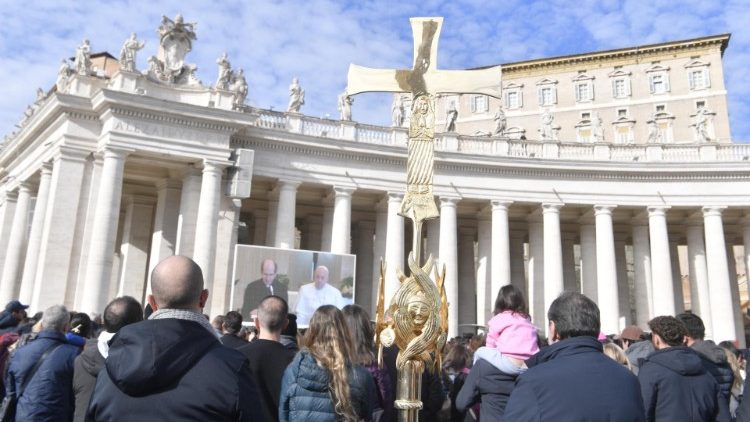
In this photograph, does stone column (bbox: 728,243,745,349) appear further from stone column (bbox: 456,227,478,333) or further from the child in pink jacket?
the child in pink jacket

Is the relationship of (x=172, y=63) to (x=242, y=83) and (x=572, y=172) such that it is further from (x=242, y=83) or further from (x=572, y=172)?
(x=572, y=172)

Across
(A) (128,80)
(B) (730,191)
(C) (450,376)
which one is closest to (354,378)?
(C) (450,376)

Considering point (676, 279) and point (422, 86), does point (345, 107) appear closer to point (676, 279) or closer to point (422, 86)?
point (676, 279)

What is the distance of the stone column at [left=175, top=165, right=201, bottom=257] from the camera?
28.5m

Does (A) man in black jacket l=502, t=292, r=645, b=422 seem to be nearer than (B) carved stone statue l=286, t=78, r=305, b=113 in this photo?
Yes

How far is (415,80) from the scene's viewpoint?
7.29 metres

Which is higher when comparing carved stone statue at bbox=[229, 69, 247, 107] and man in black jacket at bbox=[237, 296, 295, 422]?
carved stone statue at bbox=[229, 69, 247, 107]

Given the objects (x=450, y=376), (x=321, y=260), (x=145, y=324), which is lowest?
(x=450, y=376)

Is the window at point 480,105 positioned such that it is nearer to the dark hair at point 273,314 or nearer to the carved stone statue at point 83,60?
the carved stone statue at point 83,60

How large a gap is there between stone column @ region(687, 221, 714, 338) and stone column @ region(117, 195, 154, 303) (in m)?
30.6

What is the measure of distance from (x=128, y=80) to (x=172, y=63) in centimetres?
289

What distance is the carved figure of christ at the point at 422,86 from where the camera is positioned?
21.6ft

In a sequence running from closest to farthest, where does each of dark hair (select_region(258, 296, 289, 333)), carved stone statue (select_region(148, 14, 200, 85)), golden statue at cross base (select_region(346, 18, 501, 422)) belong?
1. dark hair (select_region(258, 296, 289, 333))
2. golden statue at cross base (select_region(346, 18, 501, 422))
3. carved stone statue (select_region(148, 14, 200, 85))

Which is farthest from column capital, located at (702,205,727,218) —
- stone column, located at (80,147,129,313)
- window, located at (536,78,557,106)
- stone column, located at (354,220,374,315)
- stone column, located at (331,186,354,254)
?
window, located at (536,78,557,106)
